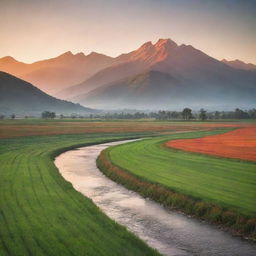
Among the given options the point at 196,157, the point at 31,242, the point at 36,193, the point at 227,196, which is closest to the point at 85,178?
the point at 36,193

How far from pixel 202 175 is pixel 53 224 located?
1870 cm

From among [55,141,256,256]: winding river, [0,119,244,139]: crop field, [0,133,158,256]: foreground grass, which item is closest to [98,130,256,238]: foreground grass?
[55,141,256,256]: winding river

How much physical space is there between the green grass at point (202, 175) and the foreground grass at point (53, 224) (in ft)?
26.8

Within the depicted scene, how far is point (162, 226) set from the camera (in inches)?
971

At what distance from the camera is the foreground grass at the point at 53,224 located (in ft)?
60.5

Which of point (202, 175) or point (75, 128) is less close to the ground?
point (75, 128)

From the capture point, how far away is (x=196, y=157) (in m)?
49.0

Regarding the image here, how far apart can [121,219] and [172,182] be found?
8.77 metres

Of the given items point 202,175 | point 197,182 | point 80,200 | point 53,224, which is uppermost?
point 202,175

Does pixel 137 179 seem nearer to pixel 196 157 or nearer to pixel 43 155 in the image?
pixel 196 157

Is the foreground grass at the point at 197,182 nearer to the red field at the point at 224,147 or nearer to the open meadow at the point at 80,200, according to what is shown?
the open meadow at the point at 80,200

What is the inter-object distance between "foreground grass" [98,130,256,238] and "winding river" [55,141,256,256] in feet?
3.34

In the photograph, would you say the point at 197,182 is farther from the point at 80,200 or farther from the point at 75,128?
the point at 75,128

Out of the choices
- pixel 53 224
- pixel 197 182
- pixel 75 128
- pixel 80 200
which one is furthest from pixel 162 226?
pixel 75 128
